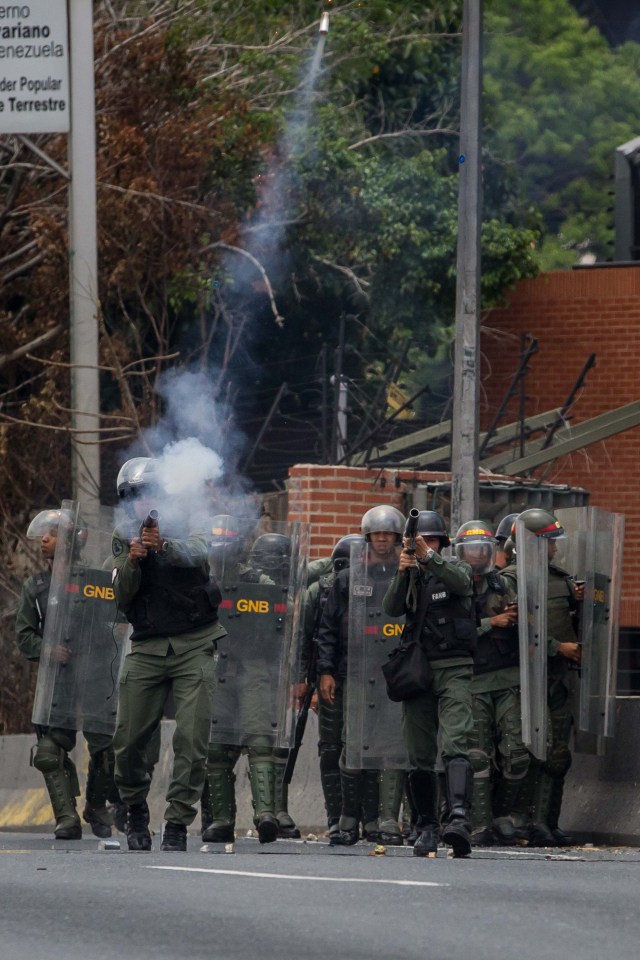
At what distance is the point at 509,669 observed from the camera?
12.2m

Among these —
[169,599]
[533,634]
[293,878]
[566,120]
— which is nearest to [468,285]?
[533,634]

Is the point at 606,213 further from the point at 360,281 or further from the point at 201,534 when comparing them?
the point at 201,534

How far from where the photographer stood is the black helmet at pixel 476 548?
12.0m

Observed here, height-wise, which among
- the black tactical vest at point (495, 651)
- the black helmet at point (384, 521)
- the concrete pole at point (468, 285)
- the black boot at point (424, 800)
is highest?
the concrete pole at point (468, 285)

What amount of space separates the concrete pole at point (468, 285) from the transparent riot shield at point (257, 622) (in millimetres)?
3085

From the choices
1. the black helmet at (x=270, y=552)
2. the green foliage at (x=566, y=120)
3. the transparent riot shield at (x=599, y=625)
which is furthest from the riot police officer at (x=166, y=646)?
the green foliage at (x=566, y=120)

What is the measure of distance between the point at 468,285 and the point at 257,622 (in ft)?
13.3

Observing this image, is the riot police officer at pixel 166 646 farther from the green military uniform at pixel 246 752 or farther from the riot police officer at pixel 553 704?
the riot police officer at pixel 553 704

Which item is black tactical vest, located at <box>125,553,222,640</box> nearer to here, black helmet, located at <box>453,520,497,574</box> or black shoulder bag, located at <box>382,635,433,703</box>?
black shoulder bag, located at <box>382,635,433,703</box>

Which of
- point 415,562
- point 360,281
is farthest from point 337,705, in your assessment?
point 360,281

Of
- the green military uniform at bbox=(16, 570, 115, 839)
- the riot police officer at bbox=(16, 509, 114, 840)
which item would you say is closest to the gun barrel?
the riot police officer at bbox=(16, 509, 114, 840)

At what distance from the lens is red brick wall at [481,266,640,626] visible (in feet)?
71.7

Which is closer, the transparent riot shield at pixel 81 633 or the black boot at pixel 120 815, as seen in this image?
the transparent riot shield at pixel 81 633

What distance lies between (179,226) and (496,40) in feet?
80.0
